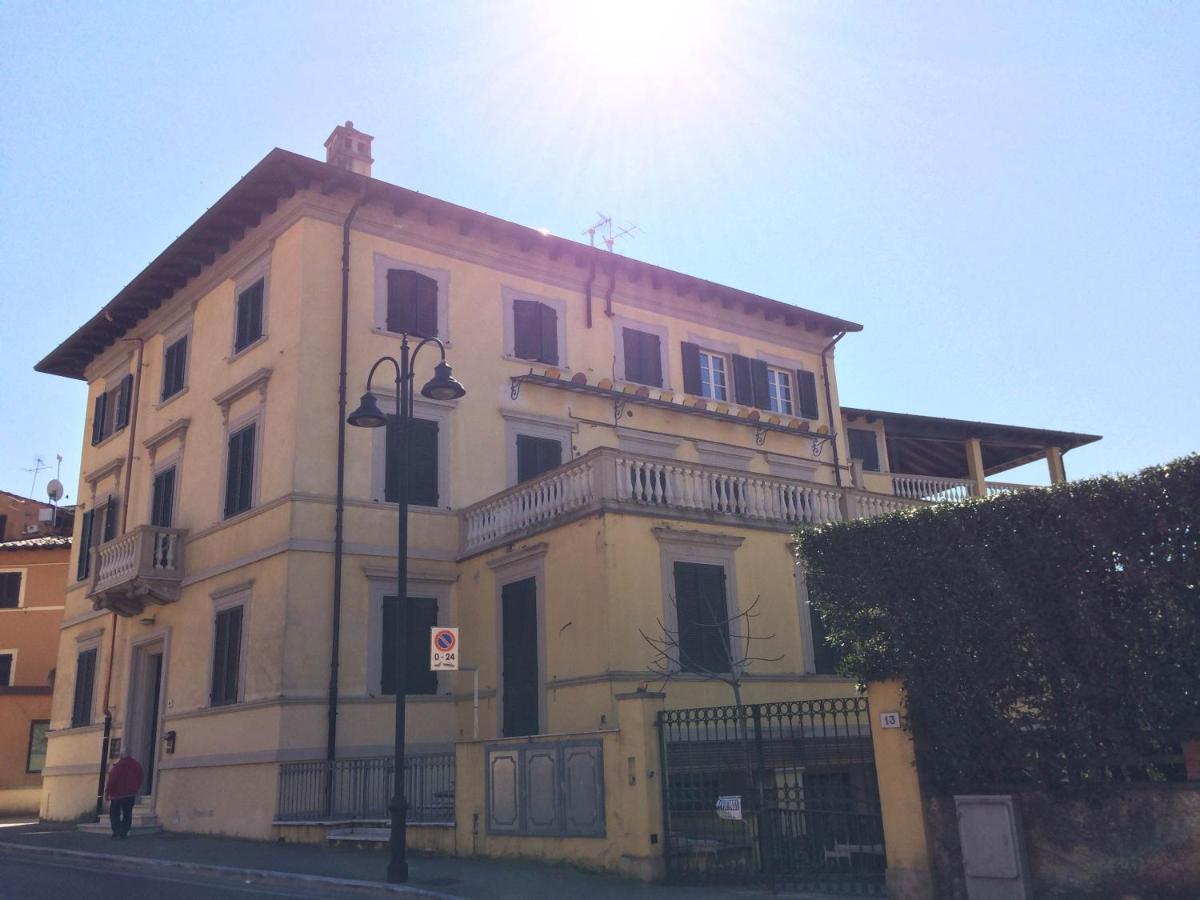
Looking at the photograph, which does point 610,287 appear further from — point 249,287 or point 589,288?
point 249,287

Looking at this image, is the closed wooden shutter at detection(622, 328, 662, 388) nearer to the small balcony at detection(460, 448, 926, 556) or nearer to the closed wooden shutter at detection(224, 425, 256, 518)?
the small balcony at detection(460, 448, 926, 556)

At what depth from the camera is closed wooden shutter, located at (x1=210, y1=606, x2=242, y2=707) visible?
19844 millimetres

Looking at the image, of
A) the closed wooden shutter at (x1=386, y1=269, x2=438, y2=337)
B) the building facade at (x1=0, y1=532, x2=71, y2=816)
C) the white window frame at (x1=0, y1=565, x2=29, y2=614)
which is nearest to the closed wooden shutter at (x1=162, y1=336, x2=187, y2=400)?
the closed wooden shutter at (x1=386, y1=269, x2=438, y2=337)

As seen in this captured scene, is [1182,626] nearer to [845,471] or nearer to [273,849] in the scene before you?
[273,849]

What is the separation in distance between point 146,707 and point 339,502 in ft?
27.0

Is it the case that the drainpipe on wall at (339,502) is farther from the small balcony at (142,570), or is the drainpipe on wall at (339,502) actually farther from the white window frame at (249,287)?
the small balcony at (142,570)

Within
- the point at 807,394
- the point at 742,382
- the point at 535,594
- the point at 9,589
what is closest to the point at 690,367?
the point at 742,382

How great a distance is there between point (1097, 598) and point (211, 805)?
1635 centimetres

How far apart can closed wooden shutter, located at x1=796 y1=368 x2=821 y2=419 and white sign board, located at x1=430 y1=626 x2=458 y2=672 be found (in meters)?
16.0

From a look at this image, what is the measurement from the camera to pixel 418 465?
66.3 feet

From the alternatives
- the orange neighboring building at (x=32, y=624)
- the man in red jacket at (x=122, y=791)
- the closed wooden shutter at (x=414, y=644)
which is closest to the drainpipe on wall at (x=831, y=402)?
the closed wooden shutter at (x=414, y=644)

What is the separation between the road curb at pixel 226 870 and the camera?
11.5 m

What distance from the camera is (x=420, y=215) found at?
71.4ft

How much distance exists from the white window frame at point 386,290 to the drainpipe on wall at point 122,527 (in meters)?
8.76
